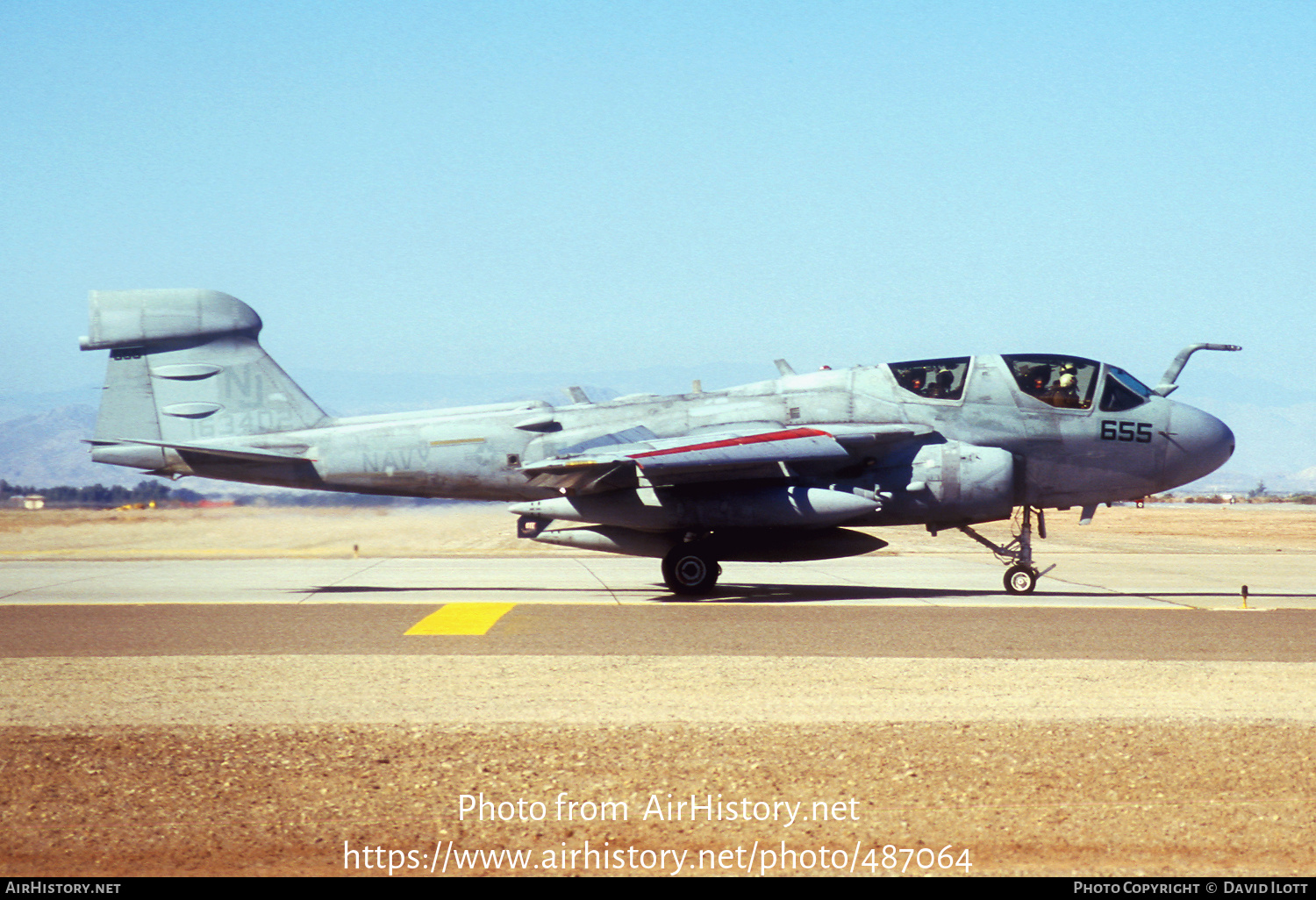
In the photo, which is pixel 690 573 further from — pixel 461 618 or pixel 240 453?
pixel 240 453

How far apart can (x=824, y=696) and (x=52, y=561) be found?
21157 mm

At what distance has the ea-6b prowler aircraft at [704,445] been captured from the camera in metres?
15.8

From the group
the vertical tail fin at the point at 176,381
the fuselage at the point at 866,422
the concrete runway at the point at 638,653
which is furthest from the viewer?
the vertical tail fin at the point at 176,381

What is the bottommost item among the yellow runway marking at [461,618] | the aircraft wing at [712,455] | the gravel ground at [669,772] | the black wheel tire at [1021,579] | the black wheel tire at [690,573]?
the black wheel tire at [1021,579]

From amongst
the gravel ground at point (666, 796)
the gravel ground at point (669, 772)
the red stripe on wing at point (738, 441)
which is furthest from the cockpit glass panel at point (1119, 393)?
the gravel ground at point (666, 796)

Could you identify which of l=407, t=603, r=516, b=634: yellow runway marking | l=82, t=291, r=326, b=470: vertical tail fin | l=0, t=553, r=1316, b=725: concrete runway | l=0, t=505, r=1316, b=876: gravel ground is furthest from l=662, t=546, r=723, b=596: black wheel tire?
l=0, t=505, r=1316, b=876: gravel ground

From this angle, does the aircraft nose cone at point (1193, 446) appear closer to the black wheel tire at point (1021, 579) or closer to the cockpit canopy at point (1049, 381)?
the cockpit canopy at point (1049, 381)

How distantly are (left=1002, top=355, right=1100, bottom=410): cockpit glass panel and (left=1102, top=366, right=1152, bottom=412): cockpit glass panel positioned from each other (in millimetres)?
193

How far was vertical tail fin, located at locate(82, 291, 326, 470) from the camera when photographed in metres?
17.2

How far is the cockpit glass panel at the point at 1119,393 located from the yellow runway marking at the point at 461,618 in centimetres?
897

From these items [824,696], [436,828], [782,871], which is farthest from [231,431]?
[782,871]

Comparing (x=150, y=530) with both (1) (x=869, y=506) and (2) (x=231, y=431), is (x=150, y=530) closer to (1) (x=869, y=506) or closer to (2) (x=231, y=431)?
(2) (x=231, y=431)

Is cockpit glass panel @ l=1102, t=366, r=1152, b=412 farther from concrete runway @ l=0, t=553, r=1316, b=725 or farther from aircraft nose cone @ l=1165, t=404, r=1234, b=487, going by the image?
concrete runway @ l=0, t=553, r=1316, b=725

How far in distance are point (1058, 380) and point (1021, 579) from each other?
2929mm
